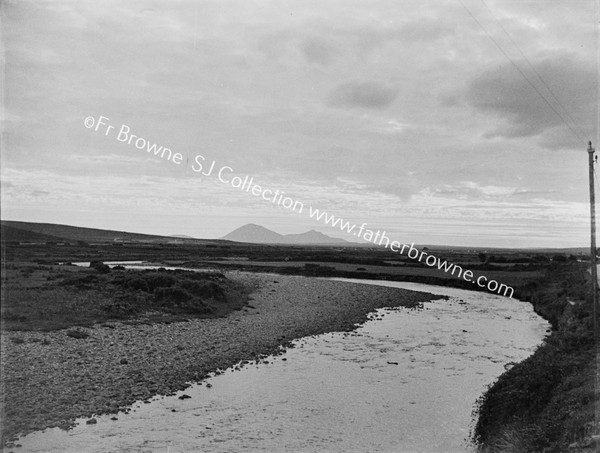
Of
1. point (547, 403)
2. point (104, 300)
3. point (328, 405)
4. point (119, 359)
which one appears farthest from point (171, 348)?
point (547, 403)

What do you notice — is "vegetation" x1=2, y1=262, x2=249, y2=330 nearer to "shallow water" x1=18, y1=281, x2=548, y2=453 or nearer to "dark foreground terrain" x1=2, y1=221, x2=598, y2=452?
"dark foreground terrain" x1=2, y1=221, x2=598, y2=452

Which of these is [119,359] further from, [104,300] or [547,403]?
[547,403]

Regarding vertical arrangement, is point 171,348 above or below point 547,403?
below

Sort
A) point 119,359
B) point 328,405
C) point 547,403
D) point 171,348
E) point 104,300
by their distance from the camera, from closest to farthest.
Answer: point 547,403, point 328,405, point 119,359, point 171,348, point 104,300

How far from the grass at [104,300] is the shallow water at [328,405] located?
893cm

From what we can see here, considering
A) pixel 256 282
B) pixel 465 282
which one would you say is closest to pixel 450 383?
pixel 256 282

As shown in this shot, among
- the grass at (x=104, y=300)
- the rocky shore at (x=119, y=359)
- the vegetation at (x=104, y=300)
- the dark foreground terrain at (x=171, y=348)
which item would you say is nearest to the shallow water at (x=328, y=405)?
the rocky shore at (x=119, y=359)

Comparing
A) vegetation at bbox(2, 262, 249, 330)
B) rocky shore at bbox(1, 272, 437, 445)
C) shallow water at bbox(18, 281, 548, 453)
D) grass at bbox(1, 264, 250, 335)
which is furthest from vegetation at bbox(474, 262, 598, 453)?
grass at bbox(1, 264, 250, 335)

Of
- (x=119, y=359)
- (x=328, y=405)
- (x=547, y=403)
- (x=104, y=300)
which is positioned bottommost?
(x=119, y=359)

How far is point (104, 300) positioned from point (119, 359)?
1128 cm

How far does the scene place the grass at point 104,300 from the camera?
2342cm

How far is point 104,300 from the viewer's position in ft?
93.9

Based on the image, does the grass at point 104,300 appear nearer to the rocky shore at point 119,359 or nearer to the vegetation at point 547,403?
the rocky shore at point 119,359

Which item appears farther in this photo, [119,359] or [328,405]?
[119,359]
